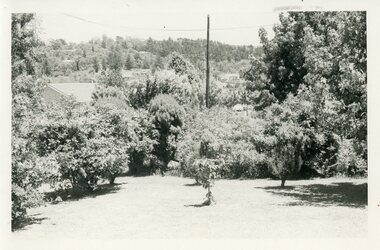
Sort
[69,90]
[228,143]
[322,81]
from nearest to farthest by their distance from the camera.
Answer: [228,143] → [322,81] → [69,90]

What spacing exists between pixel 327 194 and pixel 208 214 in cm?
446

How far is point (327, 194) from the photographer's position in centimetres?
1526

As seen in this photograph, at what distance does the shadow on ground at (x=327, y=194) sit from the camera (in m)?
13.5

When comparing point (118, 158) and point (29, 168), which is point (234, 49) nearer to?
point (118, 158)

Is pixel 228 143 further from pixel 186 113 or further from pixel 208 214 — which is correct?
pixel 186 113

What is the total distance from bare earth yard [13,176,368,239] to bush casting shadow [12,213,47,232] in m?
0.03

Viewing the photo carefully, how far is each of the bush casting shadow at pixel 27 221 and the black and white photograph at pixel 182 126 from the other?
0.09 meters

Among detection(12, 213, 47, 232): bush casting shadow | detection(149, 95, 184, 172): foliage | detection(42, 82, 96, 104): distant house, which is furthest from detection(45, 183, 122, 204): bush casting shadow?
detection(42, 82, 96, 104): distant house

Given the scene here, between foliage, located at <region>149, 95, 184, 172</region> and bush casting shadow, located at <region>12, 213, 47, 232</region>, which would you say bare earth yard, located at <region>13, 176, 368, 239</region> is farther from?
foliage, located at <region>149, 95, 184, 172</region>

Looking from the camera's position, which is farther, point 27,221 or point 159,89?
point 159,89

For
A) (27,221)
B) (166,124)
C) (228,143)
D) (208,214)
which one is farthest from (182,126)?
(27,221)

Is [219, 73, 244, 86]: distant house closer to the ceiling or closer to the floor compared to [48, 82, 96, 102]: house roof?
closer to the ceiling

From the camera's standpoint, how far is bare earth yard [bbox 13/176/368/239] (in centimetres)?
1110

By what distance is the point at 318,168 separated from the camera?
1973 centimetres
